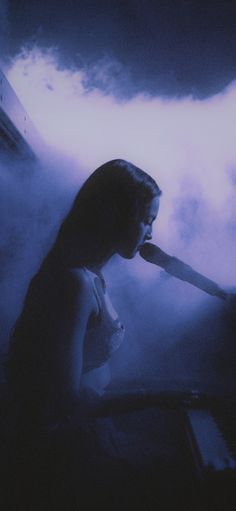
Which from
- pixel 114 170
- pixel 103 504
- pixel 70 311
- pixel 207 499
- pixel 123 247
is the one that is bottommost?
pixel 103 504

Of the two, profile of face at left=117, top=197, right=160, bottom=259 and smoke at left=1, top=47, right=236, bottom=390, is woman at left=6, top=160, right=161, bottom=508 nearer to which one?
profile of face at left=117, top=197, right=160, bottom=259

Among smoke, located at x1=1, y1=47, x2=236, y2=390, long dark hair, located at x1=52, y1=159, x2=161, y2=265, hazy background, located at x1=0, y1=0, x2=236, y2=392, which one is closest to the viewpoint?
long dark hair, located at x1=52, y1=159, x2=161, y2=265

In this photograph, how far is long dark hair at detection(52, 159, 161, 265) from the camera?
67.1 inches

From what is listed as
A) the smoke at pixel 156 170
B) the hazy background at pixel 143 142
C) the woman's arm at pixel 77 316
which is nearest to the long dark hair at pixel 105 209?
the woman's arm at pixel 77 316

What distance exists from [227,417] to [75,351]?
0.99 m

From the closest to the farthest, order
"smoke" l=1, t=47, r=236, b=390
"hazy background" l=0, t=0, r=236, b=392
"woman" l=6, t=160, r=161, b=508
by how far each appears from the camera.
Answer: "woman" l=6, t=160, r=161, b=508, "hazy background" l=0, t=0, r=236, b=392, "smoke" l=1, t=47, r=236, b=390

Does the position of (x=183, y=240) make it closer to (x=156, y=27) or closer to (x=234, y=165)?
(x=234, y=165)

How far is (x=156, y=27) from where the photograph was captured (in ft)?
7.25

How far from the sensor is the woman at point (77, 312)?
4.05 feet

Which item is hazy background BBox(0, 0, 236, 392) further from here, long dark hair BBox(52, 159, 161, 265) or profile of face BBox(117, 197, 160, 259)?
long dark hair BBox(52, 159, 161, 265)

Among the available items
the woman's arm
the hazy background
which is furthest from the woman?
the hazy background

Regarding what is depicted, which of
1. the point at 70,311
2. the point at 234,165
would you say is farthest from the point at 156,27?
the point at 70,311

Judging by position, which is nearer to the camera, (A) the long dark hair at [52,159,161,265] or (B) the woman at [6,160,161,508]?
(B) the woman at [6,160,161,508]

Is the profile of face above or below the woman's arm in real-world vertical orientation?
above
